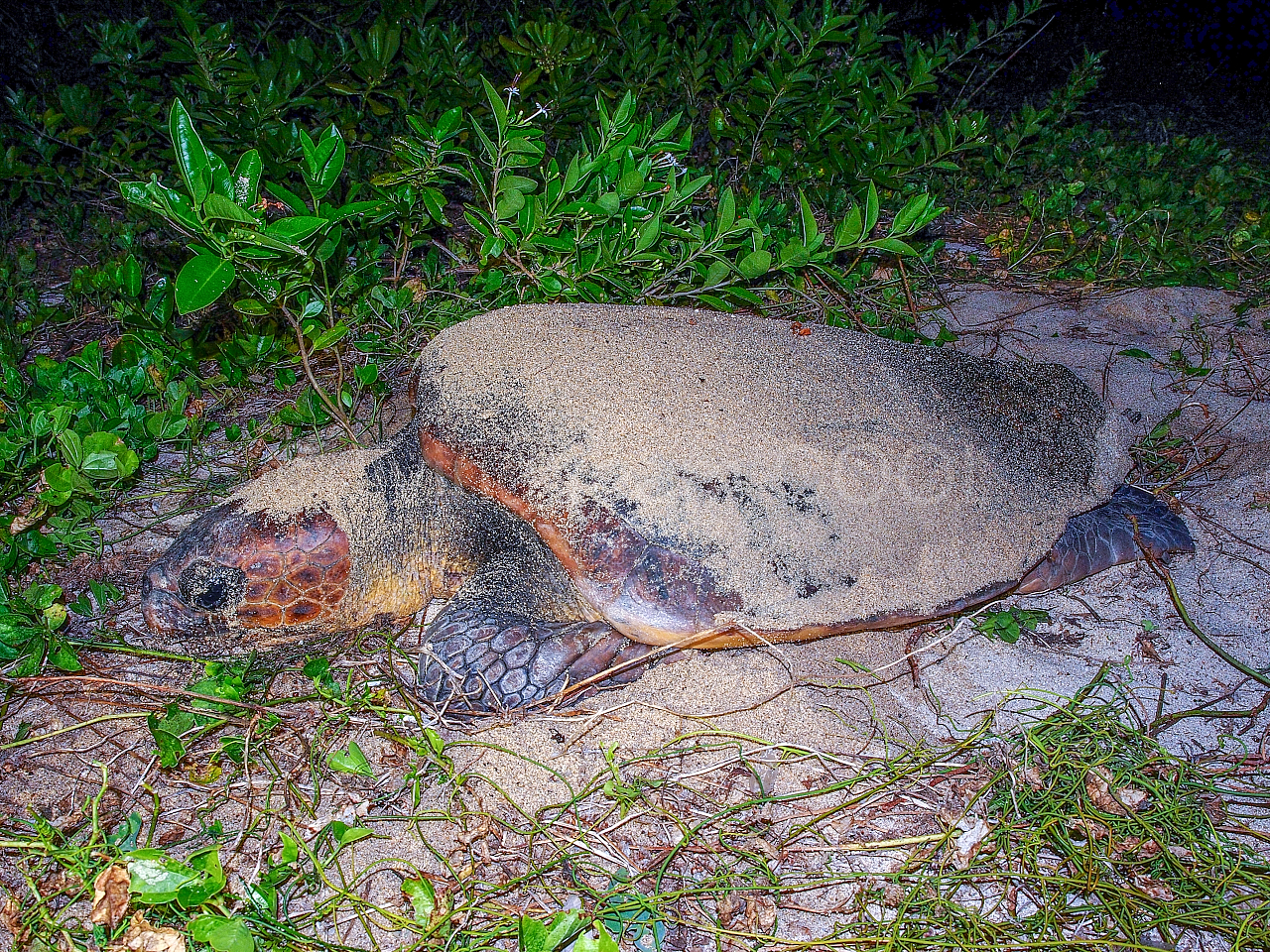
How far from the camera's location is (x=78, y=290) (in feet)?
9.98

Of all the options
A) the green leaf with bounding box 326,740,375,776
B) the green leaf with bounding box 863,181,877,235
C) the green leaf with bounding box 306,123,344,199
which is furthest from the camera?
the green leaf with bounding box 863,181,877,235

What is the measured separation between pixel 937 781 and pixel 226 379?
251 cm

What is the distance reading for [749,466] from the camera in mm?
1747

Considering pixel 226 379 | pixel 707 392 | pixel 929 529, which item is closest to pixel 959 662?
pixel 929 529

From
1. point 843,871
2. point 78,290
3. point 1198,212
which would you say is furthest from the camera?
point 1198,212

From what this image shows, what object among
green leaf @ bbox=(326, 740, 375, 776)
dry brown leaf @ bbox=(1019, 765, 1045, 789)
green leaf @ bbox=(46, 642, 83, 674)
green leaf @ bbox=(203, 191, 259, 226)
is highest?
green leaf @ bbox=(203, 191, 259, 226)

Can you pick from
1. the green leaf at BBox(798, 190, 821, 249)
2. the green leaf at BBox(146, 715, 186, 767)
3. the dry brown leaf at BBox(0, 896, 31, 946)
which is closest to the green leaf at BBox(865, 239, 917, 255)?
A: the green leaf at BBox(798, 190, 821, 249)

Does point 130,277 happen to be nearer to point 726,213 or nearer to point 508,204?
point 508,204

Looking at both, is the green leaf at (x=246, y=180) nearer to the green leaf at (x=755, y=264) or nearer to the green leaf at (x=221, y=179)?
the green leaf at (x=221, y=179)

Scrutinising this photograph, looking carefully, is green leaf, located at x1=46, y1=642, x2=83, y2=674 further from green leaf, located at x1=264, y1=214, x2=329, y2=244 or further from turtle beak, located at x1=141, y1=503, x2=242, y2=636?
green leaf, located at x1=264, y1=214, x2=329, y2=244

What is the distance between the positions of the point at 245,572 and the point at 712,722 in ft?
3.62

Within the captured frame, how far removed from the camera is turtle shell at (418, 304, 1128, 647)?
1.69m

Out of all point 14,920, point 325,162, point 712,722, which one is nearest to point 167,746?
point 14,920

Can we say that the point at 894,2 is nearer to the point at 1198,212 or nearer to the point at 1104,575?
the point at 1198,212
